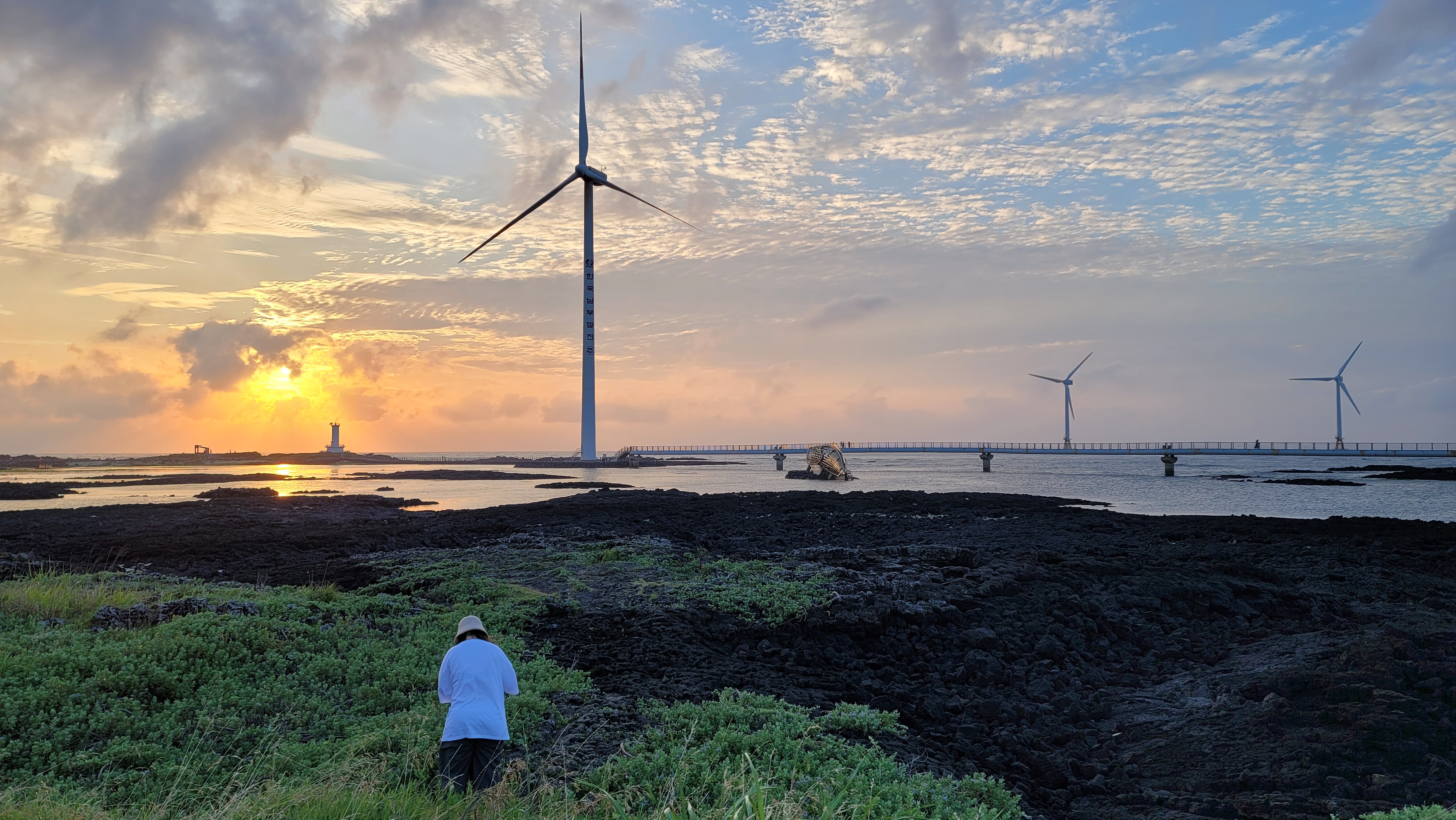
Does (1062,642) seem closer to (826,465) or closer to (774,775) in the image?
(774,775)

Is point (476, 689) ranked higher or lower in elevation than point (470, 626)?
lower

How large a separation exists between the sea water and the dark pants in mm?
40540

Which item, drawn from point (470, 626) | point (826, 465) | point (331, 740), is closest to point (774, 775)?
point (470, 626)

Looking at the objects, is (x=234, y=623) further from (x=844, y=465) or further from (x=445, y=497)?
(x=844, y=465)

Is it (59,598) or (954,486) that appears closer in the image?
(59,598)

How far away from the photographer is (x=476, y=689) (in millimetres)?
7555

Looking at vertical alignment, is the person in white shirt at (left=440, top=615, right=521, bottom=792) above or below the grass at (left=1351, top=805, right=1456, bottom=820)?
above

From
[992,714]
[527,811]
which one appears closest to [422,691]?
[527,811]

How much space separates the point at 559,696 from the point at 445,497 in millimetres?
48709

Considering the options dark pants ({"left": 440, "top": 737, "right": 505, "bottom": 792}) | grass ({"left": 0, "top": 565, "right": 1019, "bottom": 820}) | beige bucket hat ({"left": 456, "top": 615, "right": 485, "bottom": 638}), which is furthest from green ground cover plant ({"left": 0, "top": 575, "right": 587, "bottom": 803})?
beige bucket hat ({"left": 456, "top": 615, "right": 485, "bottom": 638})

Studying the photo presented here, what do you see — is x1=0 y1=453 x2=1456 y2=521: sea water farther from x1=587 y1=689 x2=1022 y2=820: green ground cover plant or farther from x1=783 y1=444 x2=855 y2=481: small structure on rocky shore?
x1=587 y1=689 x2=1022 y2=820: green ground cover plant

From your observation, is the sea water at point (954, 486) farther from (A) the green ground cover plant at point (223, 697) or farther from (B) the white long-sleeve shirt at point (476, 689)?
(B) the white long-sleeve shirt at point (476, 689)

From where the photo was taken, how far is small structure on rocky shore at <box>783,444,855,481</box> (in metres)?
81.2

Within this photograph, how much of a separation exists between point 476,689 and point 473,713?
8.5 inches
